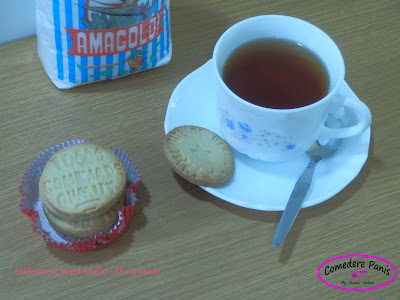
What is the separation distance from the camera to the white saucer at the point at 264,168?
714 mm

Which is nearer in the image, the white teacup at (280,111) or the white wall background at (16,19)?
the white teacup at (280,111)

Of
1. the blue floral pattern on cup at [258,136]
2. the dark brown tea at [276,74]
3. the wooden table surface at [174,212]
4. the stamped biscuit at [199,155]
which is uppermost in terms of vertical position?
the dark brown tea at [276,74]

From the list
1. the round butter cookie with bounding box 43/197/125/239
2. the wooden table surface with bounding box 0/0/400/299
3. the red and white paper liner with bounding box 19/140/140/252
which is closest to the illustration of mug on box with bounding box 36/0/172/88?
the wooden table surface with bounding box 0/0/400/299

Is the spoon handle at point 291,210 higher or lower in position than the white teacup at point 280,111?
lower

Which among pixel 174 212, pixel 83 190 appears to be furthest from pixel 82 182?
pixel 174 212

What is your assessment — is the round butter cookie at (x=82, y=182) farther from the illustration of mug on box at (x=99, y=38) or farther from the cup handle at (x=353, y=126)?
the cup handle at (x=353, y=126)

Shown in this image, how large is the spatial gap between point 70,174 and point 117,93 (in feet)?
0.76

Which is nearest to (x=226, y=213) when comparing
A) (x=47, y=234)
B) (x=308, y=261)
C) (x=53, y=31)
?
(x=308, y=261)

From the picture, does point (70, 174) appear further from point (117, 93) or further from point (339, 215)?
point (339, 215)

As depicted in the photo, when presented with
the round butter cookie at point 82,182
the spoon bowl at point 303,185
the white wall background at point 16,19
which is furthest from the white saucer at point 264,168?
the white wall background at point 16,19

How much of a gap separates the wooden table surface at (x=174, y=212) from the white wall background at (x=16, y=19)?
0.02 metres

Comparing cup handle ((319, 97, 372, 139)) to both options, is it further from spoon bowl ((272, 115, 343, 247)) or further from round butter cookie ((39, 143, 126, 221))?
round butter cookie ((39, 143, 126, 221))

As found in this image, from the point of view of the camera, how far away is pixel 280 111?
0.66 meters

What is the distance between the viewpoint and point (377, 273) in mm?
688
